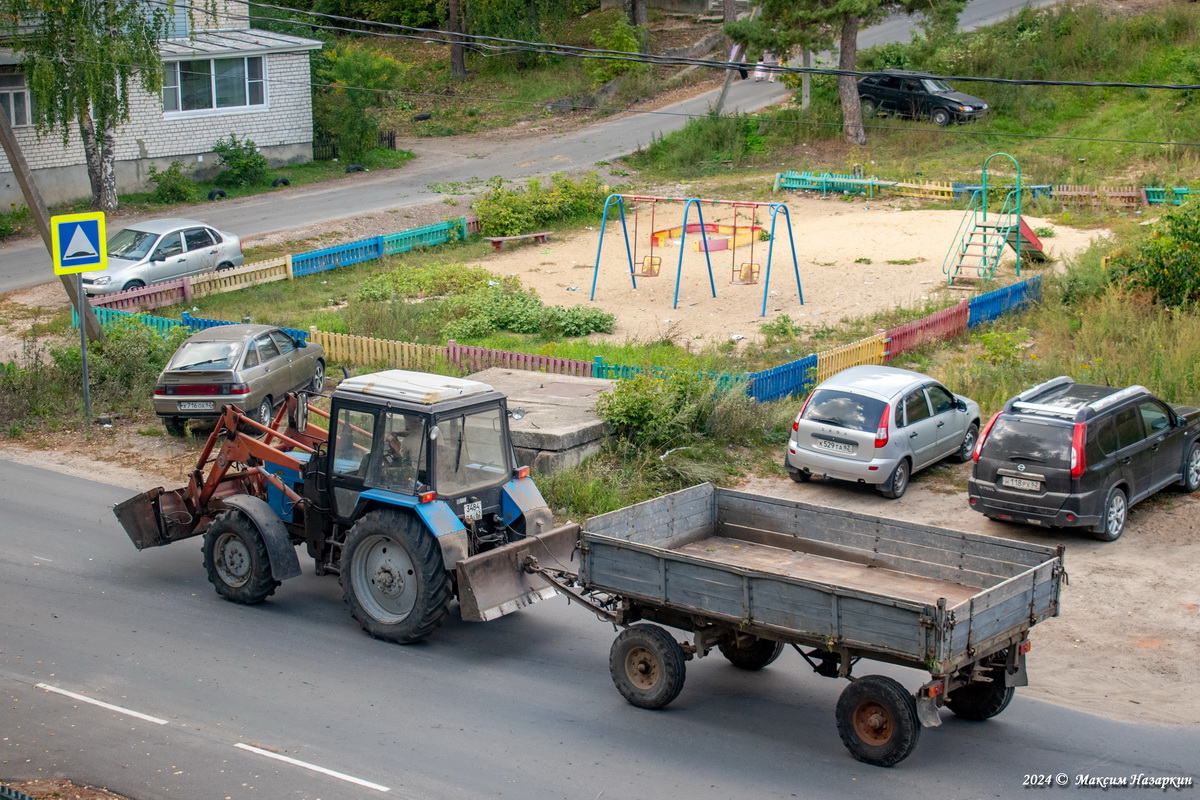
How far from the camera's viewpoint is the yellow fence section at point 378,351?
18.9m

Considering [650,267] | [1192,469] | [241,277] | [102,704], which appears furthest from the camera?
[650,267]

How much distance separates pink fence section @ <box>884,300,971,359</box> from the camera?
19656 mm

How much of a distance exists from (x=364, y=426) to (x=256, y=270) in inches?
632

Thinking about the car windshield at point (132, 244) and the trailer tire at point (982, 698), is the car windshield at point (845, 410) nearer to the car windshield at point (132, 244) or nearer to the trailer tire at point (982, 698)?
the trailer tire at point (982, 698)

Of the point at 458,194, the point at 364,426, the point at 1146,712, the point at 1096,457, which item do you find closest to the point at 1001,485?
the point at 1096,457

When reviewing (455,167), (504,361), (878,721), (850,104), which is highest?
(850,104)

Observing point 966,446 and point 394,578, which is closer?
point 394,578

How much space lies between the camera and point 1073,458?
1278 centimetres

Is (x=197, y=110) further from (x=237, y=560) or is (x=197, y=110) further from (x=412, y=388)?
(x=412, y=388)

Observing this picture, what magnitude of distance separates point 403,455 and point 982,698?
4938 mm

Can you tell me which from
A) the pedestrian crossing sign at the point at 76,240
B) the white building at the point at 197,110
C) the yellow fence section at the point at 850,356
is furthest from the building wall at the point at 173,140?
the yellow fence section at the point at 850,356

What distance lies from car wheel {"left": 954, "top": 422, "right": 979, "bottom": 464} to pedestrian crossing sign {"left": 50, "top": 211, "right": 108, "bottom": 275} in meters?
12.0

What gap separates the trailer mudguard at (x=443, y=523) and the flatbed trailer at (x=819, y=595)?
26cm

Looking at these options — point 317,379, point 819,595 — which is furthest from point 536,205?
point 819,595
